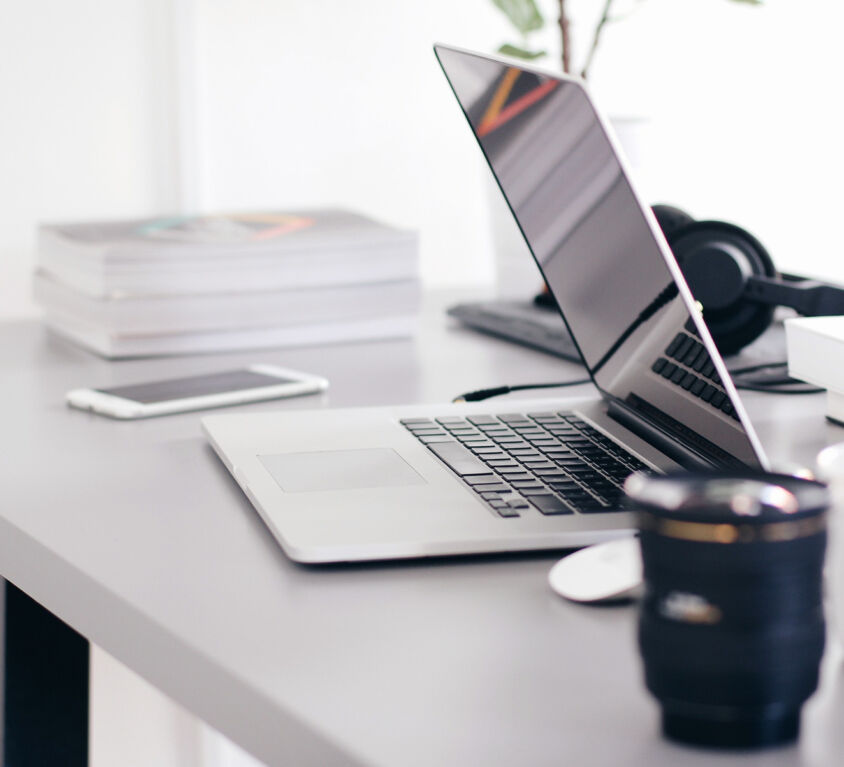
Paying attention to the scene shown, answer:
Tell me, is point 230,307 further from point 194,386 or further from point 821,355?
point 821,355

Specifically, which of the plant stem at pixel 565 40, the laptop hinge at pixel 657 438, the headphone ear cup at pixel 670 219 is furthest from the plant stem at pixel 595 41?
the laptop hinge at pixel 657 438

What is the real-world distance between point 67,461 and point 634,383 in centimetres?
36

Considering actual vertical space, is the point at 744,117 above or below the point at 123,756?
above

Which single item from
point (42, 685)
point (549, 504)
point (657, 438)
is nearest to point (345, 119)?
point (42, 685)

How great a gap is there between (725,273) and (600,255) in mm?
341

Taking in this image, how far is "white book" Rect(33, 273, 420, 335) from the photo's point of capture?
3.78 feet

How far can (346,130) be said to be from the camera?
68.5 inches

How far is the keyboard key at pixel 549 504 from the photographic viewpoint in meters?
0.63

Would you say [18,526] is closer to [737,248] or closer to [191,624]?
[191,624]

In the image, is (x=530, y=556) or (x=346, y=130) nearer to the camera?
(x=530, y=556)

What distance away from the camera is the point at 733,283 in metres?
1.06

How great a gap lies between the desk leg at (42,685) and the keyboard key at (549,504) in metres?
0.52

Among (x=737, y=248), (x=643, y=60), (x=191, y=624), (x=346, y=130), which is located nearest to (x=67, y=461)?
(x=191, y=624)

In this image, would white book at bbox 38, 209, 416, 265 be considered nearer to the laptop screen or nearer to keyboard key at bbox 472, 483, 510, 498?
the laptop screen
